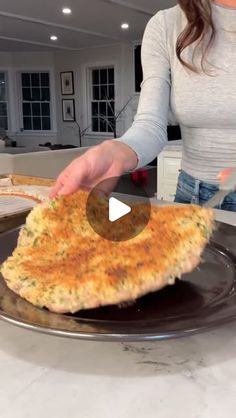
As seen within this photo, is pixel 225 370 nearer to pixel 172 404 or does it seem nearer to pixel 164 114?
pixel 172 404

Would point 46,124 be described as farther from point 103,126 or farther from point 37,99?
point 103,126

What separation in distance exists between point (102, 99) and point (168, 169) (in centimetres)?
578

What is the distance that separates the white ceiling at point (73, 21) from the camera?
5195mm

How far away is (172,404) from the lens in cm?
35

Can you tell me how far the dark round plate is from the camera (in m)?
0.38

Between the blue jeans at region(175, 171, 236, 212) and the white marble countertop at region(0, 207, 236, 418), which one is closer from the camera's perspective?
the white marble countertop at region(0, 207, 236, 418)

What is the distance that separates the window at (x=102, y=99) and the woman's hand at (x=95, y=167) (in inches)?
303

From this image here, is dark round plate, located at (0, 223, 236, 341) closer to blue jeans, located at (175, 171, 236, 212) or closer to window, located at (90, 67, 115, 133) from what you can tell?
blue jeans, located at (175, 171, 236, 212)

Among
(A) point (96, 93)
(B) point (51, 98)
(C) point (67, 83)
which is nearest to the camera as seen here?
Result: (A) point (96, 93)

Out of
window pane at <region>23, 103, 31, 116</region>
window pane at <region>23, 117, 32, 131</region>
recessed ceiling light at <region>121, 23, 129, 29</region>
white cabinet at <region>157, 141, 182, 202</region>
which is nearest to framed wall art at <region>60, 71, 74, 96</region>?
window pane at <region>23, 103, 31, 116</region>

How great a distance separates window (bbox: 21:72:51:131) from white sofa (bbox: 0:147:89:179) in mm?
7041

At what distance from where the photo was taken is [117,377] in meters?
0.39
